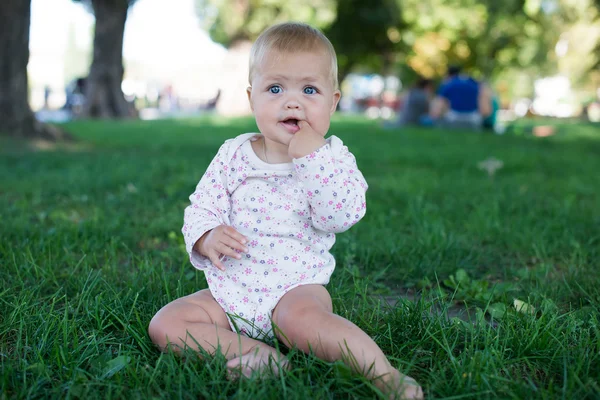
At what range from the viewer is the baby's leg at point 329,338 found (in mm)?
1540

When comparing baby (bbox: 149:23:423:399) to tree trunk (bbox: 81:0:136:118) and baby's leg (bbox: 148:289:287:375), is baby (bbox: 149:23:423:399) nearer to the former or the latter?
baby's leg (bbox: 148:289:287:375)

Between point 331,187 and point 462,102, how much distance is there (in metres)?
12.2

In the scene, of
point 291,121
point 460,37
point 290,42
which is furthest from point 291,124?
point 460,37

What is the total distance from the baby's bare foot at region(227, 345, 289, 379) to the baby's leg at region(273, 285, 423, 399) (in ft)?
0.31

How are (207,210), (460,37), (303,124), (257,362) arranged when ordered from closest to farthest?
(257,362) → (303,124) → (207,210) → (460,37)

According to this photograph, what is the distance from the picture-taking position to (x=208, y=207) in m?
2.05

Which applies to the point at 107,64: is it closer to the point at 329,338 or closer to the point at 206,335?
the point at 206,335

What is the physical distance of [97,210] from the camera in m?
3.67

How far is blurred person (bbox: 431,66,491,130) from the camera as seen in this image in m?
12.8

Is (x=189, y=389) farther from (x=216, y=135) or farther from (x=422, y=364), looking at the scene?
(x=216, y=135)

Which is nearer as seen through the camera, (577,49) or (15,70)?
(15,70)

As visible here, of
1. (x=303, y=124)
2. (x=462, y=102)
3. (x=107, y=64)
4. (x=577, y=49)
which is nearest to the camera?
(x=303, y=124)

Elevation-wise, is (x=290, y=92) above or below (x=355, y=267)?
above

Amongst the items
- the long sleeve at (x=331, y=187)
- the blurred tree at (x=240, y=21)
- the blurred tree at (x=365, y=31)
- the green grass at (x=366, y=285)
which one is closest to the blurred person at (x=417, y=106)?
the blurred tree at (x=240, y=21)
